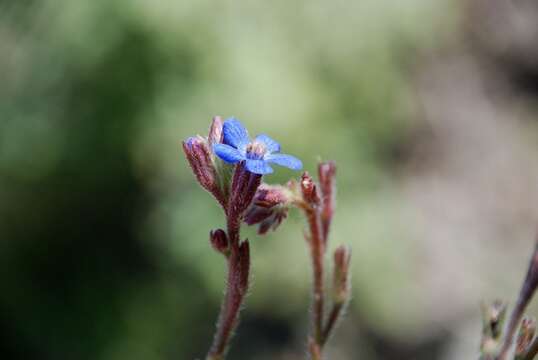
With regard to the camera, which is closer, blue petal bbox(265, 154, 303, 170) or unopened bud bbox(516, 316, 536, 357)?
blue petal bbox(265, 154, 303, 170)

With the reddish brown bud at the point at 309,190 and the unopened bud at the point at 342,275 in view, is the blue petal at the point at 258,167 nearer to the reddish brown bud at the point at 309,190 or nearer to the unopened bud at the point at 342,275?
the reddish brown bud at the point at 309,190

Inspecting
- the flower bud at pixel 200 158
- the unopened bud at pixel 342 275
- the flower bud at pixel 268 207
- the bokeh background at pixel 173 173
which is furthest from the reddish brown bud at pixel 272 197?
the bokeh background at pixel 173 173

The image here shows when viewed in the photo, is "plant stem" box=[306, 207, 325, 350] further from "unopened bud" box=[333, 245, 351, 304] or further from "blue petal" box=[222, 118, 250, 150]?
"blue petal" box=[222, 118, 250, 150]

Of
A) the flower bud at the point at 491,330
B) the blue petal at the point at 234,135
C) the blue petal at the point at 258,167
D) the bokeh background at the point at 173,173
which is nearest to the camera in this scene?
the blue petal at the point at 258,167

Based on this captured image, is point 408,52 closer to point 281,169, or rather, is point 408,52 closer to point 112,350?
point 281,169

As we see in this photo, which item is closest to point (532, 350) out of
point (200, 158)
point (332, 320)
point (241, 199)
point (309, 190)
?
point (332, 320)

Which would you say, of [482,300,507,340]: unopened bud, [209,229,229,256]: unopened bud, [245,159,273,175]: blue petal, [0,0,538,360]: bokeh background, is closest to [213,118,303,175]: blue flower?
[245,159,273,175]: blue petal

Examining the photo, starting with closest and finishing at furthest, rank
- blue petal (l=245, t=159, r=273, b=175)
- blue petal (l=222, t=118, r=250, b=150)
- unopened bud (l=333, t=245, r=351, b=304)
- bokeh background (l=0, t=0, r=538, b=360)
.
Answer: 1. blue petal (l=245, t=159, r=273, b=175)
2. blue petal (l=222, t=118, r=250, b=150)
3. unopened bud (l=333, t=245, r=351, b=304)
4. bokeh background (l=0, t=0, r=538, b=360)

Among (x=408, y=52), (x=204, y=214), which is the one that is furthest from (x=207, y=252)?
(x=408, y=52)
